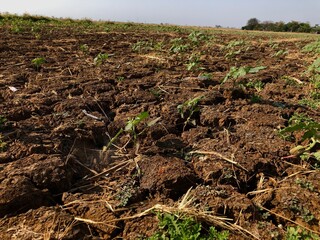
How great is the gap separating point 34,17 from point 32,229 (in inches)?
719

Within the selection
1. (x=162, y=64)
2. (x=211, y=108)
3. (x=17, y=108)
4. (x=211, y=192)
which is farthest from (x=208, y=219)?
(x=162, y=64)

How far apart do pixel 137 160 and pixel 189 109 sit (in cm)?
85

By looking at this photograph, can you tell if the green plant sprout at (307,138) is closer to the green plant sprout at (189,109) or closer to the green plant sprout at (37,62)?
the green plant sprout at (189,109)

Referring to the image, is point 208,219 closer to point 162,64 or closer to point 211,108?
point 211,108

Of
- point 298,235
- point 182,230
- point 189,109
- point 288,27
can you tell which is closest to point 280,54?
point 189,109

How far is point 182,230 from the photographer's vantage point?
4.75 ft

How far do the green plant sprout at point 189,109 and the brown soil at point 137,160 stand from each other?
0.14 feet

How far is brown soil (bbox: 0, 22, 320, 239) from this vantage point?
5.27 ft

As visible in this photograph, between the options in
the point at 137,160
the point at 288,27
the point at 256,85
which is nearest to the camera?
the point at 137,160

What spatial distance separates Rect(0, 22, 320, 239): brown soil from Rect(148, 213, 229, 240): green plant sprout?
0.25 ft

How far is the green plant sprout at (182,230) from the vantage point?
1.42m

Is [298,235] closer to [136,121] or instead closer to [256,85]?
[136,121]

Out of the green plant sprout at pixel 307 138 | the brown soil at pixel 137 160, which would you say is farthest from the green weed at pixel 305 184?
the green plant sprout at pixel 307 138

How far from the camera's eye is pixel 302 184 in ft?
6.02
